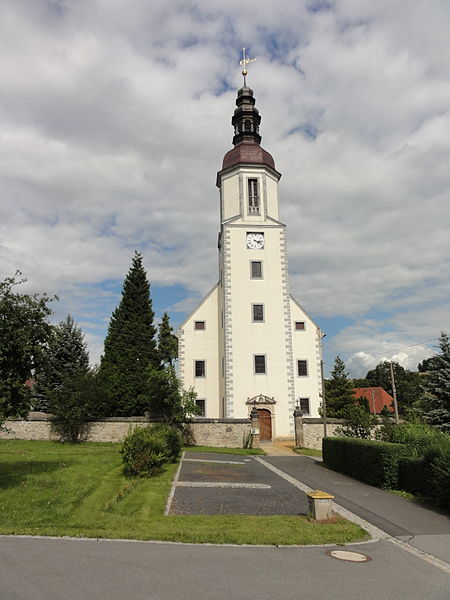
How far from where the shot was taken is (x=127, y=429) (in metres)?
29.8

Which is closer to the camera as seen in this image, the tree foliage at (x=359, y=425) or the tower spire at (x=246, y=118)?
the tree foliage at (x=359, y=425)

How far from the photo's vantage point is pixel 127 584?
21.0ft

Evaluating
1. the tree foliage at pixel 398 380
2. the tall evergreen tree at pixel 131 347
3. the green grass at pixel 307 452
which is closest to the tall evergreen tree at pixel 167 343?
the tall evergreen tree at pixel 131 347

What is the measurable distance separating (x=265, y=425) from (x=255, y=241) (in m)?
13.4

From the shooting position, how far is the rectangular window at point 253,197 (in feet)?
117

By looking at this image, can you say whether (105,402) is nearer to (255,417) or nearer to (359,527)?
(255,417)

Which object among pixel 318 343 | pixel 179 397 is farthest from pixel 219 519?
pixel 318 343

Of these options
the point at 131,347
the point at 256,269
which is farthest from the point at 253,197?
the point at 131,347

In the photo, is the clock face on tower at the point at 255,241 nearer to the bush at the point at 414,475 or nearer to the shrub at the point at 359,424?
the shrub at the point at 359,424

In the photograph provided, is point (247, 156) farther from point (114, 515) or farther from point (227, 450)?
point (114, 515)

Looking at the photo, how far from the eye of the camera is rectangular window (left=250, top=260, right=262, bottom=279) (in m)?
34.6

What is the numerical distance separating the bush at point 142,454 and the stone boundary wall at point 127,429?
11.3m

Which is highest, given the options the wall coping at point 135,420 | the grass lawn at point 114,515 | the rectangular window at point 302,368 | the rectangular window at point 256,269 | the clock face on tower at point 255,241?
the clock face on tower at point 255,241

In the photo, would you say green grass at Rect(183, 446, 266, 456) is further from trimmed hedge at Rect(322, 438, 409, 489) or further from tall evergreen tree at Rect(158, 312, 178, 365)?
tall evergreen tree at Rect(158, 312, 178, 365)
